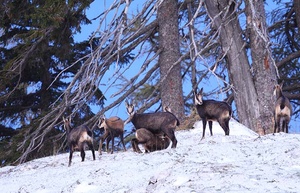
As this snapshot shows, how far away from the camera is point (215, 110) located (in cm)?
1260

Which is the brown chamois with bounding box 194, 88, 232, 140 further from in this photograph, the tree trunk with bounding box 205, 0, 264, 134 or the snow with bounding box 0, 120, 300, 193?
the tree trunk with bounding box 205, 0, 264, 134

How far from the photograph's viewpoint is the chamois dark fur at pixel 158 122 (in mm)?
12039

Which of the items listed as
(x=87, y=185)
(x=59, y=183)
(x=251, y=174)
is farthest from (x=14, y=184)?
(x=251, y=174)

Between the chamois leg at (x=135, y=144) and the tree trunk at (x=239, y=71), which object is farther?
the tree trunk at (x=239, y=71)

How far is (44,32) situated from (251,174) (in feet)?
35.0

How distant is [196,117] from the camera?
642 inches

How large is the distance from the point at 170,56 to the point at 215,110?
5.61 meters

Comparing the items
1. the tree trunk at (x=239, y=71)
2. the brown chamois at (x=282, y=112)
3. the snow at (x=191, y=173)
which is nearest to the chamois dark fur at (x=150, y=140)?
the snow at (x=191, y=173)

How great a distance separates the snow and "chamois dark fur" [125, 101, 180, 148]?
872 mm

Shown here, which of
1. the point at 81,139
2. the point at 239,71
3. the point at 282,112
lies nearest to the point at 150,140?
the point at 81,139

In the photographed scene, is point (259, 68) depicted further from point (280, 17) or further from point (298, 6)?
point (280, 17)

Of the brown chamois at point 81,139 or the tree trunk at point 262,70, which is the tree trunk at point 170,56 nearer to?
the tree trunk at point 262,70

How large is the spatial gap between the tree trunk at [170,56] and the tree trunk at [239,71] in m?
1.98

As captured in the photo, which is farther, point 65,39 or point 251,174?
point 65,39
